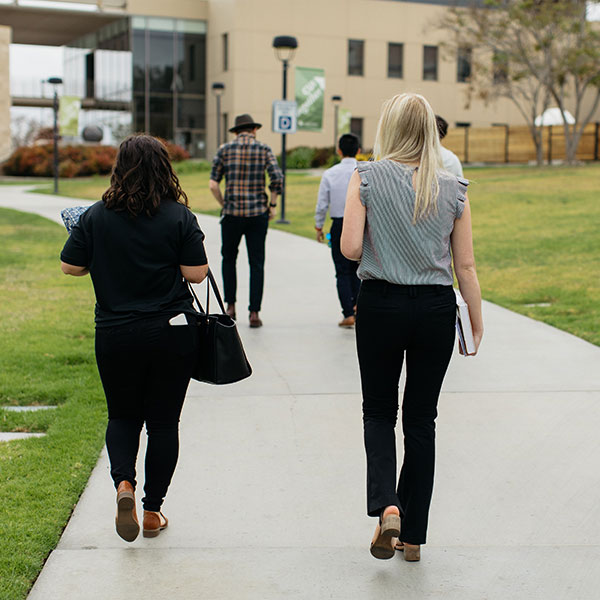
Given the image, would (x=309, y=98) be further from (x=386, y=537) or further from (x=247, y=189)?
(x=386, y=537)

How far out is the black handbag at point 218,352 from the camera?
150 inches

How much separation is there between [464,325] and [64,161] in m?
41.7

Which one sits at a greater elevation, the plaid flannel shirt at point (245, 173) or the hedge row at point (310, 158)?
the hedge row at point (310, 158)

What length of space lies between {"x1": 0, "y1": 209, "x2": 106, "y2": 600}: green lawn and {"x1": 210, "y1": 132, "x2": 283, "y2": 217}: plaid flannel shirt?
1840 mm

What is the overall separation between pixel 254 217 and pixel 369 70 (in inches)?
1789

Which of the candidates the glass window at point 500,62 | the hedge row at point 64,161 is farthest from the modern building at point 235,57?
the glass window at point 500,62

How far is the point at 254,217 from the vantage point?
8.47 metres

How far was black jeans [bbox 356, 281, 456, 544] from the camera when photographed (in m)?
3.48

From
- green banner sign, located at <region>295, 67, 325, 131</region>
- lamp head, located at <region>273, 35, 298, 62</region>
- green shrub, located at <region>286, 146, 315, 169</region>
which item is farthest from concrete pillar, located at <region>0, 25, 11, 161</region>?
lamp head, located at <region>273, 35, 298, 62</region>

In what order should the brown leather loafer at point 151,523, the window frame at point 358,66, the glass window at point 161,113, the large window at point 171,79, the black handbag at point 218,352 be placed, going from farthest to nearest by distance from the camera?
1. the window frame at point 358,66
2. the glass window at point 161,113
3. the large window at point 171,79
4. the brown leather loafer at point 151,523
5. the black handbag at point 218,352

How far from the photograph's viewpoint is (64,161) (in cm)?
4303

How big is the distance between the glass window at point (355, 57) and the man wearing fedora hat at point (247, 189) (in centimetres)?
4480

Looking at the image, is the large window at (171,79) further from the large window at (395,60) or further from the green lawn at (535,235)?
the green lawn at (535,235)

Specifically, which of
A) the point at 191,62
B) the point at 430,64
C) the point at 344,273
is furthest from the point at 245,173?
the point at 430,64
